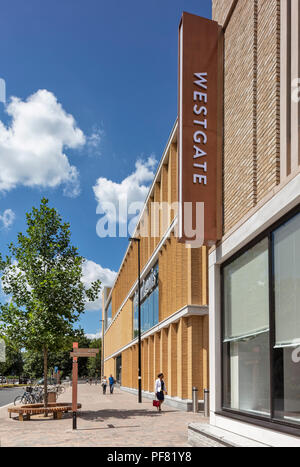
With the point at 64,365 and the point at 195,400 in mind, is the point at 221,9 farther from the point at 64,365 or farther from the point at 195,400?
the point at 64,365

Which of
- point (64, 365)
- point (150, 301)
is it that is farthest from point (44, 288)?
point (64, 365)

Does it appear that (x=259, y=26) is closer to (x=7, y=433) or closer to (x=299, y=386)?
(x=299, y=386)

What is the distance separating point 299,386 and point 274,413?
1121 mm

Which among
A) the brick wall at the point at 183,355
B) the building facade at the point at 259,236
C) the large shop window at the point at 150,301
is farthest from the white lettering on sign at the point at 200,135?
the large shop window at the point at 150,301

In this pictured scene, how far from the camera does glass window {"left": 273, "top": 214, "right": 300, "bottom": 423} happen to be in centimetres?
850

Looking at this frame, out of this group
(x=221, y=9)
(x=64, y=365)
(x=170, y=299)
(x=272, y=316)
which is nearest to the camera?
(x=272, y=316)

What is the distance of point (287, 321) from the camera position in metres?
8.83

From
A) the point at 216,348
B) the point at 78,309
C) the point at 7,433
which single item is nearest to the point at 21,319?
the point at 78,309

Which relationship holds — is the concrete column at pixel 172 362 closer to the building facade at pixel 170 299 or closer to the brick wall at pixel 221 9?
the building facade at pixel 170 299

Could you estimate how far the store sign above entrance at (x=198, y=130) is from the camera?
12977 mm

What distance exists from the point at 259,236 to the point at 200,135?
13.3 ft

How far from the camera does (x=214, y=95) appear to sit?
1349cm

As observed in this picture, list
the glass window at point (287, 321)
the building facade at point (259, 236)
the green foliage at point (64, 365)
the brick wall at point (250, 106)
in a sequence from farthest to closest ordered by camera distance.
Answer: the green foliage at point (64, 365)
the brick wall at point (250, 106)
the building facade at point (259, 236)
the glass window at point (287, 321)

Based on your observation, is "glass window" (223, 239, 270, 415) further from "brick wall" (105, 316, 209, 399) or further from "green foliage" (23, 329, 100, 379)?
"green foliage" (23, 329, 100, 379)
